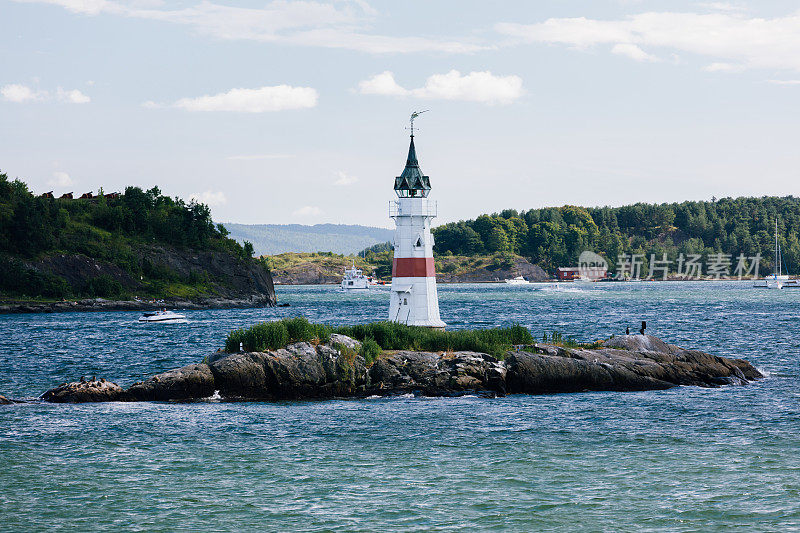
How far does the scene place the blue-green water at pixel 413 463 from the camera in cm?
1948

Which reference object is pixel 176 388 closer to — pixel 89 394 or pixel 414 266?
pixel 89 394

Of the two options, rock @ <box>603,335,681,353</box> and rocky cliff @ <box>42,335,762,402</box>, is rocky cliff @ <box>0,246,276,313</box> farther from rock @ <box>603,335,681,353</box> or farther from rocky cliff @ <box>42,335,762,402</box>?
rock @ <box>603,335,681,353</box>

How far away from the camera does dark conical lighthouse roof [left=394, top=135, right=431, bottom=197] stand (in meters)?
44.1

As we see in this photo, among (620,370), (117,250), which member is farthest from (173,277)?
(620,370)

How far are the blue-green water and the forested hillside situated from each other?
283 feet

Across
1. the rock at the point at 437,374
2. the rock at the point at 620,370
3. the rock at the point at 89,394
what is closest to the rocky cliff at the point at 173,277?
the rock at the point at 89,394

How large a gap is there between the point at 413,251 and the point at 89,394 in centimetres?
1780

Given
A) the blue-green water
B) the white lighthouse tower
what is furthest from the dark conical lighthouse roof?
the blue-green water

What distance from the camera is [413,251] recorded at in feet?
144

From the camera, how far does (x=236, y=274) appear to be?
142375 millimetres

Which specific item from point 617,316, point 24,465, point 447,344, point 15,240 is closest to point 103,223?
point 15,240

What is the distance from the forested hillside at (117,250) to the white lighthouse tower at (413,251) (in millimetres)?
88998

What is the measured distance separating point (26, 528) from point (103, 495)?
2.62 metres

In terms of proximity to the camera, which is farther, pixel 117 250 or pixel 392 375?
pixel 117 250
